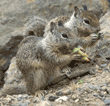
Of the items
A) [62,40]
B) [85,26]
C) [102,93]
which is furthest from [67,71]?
[102,93]

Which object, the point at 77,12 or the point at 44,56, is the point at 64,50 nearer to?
the point at 44,56

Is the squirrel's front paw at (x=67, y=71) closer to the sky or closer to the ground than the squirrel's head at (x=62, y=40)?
closer to the ground

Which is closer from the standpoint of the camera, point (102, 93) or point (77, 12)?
point (102, 93)

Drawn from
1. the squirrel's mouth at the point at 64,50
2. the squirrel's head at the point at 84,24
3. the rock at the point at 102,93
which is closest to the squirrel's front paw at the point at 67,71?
the squirrel's mouth at the point at 64,50

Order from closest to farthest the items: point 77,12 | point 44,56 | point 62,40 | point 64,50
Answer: point 62,40 < point 64,50 < point 44,56 < point 77,12

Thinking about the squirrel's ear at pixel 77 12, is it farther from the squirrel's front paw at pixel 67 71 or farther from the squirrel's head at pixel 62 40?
the squirrel's front paw at pixel 67 71

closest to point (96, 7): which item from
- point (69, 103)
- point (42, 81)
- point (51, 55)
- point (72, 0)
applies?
point (72, 0)

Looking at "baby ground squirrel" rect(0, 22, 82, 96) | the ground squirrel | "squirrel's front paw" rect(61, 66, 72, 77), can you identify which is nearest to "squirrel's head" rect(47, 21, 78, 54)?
"baby ground squirrel" rect(0, 22, 82, 96)

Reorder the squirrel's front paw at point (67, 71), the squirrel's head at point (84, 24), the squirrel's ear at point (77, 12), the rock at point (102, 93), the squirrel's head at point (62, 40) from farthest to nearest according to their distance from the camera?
the squirrel's ear at point (77, 12), the squirrel's head at point (84, 24), the squirrel's front paw at point (67, 71), the squirrel's head at point (62, 40), the rock at point (102, 93)
